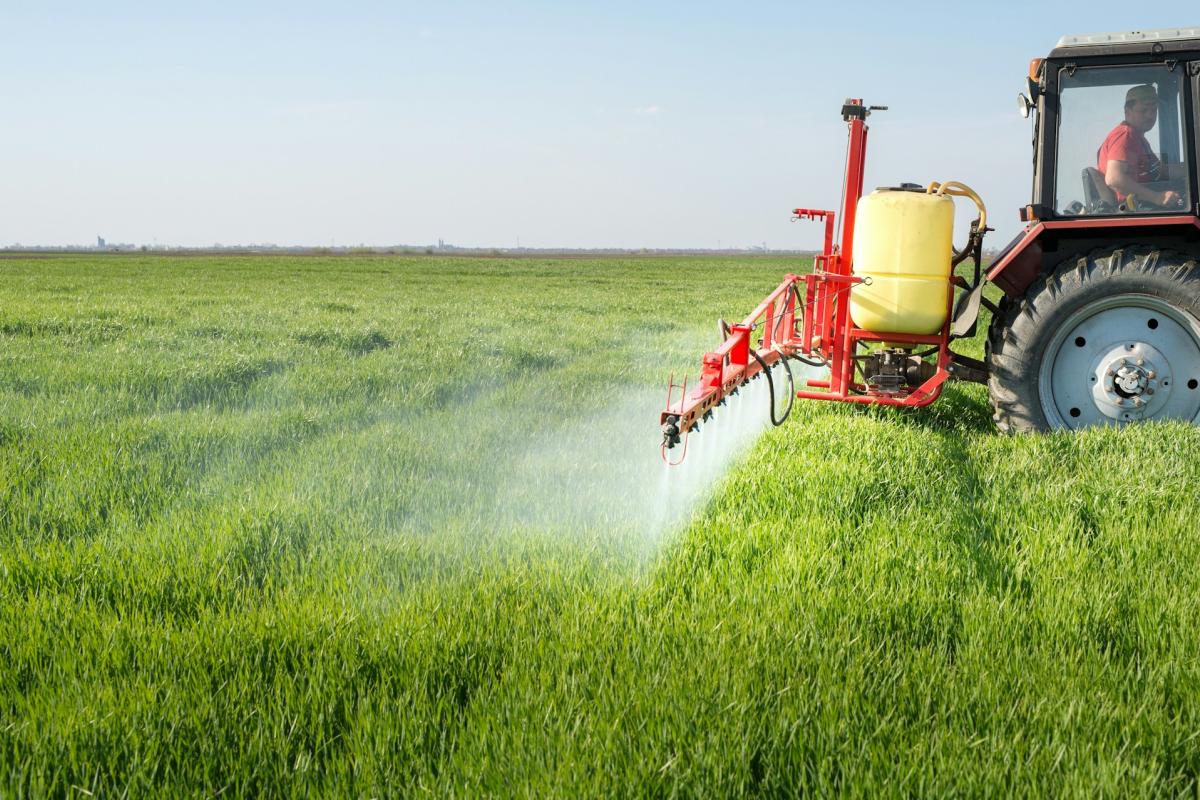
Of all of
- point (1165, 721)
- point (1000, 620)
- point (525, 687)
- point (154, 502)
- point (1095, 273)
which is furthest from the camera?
point (1095, 273)

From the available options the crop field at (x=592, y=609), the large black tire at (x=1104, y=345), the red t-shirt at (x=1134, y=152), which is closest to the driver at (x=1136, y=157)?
the red t-shirt at (x=1134, y=152)

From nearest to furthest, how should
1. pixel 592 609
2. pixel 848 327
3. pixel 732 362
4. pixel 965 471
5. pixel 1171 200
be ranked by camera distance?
pixel 592 609
pixel 732 362
pixel 965 471
pixel 1171 200
pixel 848 327

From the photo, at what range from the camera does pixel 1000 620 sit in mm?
3301

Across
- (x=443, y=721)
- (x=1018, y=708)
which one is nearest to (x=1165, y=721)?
(x=1018, y=708)

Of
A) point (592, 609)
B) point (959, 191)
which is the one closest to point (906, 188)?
point (959, 191)

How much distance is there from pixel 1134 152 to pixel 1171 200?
0.41 meters

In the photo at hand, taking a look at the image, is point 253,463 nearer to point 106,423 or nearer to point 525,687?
point 106,423

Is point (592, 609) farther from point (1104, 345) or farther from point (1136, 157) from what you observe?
point (1136, 157)

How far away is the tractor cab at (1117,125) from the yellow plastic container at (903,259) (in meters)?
0.70

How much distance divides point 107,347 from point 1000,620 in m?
10.7

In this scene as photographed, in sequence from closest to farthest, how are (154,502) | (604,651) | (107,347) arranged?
(604,651), (154,502), (107,347)

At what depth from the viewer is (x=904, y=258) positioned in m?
6.50

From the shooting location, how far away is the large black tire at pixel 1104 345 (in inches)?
237

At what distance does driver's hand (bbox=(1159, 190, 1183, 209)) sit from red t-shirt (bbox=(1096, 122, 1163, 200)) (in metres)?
0.14
